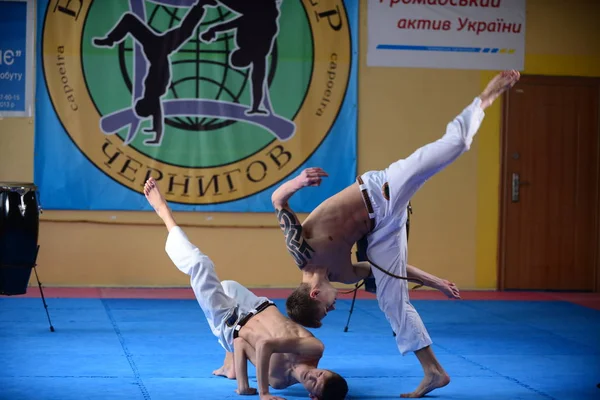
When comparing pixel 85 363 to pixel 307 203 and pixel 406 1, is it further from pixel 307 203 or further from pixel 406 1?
→ pixel 406 1

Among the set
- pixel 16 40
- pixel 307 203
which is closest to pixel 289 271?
pixel 307 203

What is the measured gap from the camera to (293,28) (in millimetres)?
7695

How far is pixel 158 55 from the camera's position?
7.57 m

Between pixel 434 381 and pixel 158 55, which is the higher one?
pixel 158 55

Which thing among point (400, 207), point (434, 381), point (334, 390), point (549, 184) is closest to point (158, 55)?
point (549, 184)

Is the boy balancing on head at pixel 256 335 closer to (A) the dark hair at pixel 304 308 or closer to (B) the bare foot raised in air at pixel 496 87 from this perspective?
(A) the dark hair at pixel 304 308

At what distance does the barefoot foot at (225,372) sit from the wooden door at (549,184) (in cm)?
459

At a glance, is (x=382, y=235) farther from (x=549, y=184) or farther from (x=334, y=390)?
(x=549, y=184)

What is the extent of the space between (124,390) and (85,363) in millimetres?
692

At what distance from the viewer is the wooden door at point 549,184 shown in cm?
808

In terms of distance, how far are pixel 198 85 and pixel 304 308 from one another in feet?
13.9

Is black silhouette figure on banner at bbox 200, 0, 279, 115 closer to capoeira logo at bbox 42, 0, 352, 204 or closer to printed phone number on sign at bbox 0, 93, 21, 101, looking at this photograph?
capoeira logo at bbox 42, 0, 352, 204

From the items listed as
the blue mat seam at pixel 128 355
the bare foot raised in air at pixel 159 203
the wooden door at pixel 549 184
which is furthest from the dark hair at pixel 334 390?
the wooden door at pixel 549 184

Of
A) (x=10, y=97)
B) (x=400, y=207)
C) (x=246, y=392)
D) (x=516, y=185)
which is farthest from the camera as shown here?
(x=516, y=185)
